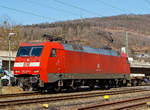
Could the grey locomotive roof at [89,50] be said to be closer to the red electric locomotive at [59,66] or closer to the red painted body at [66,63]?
the red electric locomotive at [59,66]

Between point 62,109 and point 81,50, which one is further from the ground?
point 81,50

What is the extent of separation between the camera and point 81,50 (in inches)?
970

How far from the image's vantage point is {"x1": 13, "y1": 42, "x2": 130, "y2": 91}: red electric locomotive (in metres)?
20.4

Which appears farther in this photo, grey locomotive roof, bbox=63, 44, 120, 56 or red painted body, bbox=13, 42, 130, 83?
grey locomotive roof, bbox=63, 44, 120, 56

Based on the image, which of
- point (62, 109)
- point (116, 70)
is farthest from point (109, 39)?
point (62, 109)

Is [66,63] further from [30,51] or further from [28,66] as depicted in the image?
[28,66]

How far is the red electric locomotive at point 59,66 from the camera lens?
66.8 feet

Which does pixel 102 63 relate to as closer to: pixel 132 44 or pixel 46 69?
pixel 46 69

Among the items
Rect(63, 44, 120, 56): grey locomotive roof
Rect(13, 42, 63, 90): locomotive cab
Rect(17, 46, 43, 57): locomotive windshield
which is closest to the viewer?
Rect(13, 42, 63, 90): locomotive cab

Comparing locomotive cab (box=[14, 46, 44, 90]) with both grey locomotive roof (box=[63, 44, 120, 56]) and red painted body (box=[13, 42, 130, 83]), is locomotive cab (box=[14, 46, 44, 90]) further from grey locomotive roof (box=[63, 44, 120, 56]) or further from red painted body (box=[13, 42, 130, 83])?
grey locomotive roof (box=[63, 44, 120, 56])

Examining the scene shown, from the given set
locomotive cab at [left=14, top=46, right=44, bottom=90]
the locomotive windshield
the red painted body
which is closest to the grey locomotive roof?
the red painted body

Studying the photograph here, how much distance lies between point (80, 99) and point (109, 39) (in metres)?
103

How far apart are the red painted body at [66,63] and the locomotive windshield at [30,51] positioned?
0.26 metres

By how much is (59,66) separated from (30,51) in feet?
7.94
